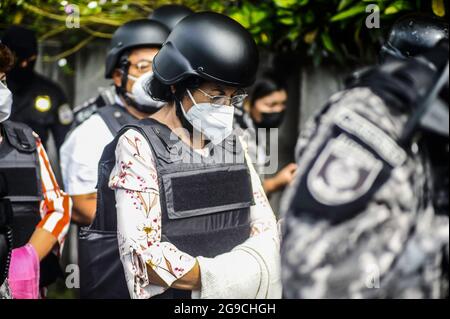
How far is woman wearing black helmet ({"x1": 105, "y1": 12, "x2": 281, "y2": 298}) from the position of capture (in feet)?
7.80

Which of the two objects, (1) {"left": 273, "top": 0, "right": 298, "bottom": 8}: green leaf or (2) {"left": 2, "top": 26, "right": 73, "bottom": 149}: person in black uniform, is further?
(2) {"left": 2, "top": 26, "right": 73, "bottom": 149}: person in black uniform

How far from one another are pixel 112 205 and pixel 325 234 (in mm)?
1326

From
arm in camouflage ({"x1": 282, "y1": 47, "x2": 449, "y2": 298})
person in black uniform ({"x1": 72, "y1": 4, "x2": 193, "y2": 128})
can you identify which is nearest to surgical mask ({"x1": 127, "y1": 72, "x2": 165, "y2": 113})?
person in black uniform ({"x1": 72, "y1": 4, "x2": 193, "y2": 128})

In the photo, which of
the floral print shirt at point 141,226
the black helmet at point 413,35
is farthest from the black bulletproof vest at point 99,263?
the black helmet at point 413,35

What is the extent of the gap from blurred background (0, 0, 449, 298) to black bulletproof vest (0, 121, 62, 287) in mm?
1514

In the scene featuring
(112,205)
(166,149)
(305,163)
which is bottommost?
(112,205)

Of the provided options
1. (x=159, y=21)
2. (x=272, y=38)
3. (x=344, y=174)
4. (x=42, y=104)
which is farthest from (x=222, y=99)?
(x=42, y=104)

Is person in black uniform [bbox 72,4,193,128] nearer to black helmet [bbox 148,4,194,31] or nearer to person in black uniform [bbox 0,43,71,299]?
black helmet [bbox 148,4,194,31]

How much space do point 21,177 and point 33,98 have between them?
6.38 ft

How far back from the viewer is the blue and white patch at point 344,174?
1.54 meters
